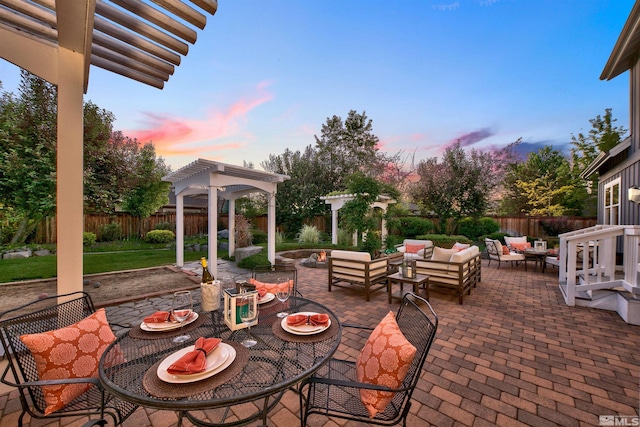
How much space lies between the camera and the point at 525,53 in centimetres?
833

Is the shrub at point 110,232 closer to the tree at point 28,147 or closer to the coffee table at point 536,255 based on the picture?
the tree at point 28,147

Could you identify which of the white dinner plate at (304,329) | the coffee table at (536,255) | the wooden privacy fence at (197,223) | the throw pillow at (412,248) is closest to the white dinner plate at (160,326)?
the white dinner plate at (304,329)

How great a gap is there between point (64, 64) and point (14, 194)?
6.82m

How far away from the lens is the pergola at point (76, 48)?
184 cm

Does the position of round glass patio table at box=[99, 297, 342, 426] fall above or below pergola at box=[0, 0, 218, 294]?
below

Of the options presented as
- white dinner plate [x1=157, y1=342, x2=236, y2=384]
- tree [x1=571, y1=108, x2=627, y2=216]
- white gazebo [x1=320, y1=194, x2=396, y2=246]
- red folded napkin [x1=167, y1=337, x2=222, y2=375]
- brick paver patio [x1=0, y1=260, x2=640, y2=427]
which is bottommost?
brick paver patio [x1=0, y1=260, x2=640, y2=427]

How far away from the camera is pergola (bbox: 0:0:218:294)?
184 cm

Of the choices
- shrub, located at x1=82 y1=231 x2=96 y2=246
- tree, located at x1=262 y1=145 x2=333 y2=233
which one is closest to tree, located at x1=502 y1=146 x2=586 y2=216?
tree, located at x1=262 y1=145 x2=333 y2=233

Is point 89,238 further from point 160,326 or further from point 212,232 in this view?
point 160,326

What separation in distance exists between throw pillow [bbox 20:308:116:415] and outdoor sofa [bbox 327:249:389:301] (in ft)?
12.5

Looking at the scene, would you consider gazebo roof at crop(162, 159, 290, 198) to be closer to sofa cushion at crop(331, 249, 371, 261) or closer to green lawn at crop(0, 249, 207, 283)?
green lawn at crop(0, 249, 207, 283)

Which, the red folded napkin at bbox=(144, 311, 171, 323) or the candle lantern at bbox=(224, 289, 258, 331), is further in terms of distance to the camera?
the red folded napkin at bbox=(144, 311, 171, 323)

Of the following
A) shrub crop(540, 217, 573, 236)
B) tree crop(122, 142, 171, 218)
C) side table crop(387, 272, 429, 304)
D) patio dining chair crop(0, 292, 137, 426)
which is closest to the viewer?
patio dining chair crop(0, 292, 137, 426)

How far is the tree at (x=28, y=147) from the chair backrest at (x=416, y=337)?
360 inches
